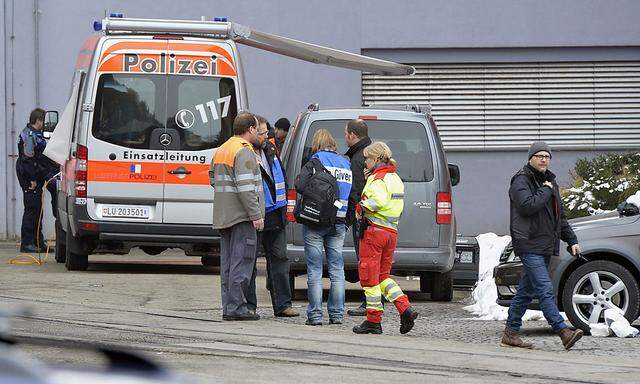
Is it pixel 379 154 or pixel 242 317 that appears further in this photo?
pixel 242 317

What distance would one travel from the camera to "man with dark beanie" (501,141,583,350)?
407 inches

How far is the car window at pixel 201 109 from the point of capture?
1566 centimetres

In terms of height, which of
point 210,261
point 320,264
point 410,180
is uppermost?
point 410,180

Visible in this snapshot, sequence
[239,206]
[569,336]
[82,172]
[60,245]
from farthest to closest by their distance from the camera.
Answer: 1. [60,245]
2. [82,172]
3. [239,206]
4. [569,336]

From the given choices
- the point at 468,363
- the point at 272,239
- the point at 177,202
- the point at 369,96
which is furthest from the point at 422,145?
the point at 369,96

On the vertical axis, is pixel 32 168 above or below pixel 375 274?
above

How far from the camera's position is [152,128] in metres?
15.6

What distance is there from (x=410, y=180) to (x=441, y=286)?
1.31 m

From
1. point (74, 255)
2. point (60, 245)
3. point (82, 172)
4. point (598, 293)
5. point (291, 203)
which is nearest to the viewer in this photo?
point (598, 293)

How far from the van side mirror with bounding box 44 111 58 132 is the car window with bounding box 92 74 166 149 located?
2.19m

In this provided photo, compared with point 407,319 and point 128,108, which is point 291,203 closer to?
point 407,319

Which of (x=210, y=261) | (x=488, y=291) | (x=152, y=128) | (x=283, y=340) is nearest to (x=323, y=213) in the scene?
(x=283, y=340)

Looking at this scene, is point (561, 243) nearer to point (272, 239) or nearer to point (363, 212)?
point (363, 212)

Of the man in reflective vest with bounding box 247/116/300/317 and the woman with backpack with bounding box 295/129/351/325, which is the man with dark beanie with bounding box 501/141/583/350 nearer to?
the woman with backpack with bounding box 295/129/351/325
